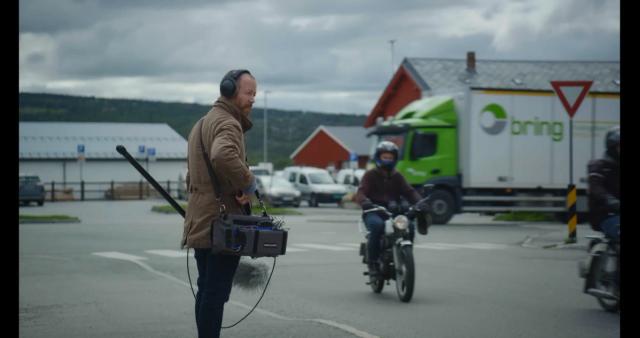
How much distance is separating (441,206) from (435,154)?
1497 mm

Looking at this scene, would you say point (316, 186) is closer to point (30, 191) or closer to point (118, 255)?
point (30, 191)

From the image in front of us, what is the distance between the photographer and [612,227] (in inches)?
357

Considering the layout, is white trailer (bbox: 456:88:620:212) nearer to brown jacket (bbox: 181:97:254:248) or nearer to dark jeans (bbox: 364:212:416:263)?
dark jeans (bbox: 364:212:416:263)

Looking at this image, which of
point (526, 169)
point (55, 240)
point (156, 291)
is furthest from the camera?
point (526, 169)

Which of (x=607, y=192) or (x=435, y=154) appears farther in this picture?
(x=435, y=154)

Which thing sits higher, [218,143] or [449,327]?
[218,143]

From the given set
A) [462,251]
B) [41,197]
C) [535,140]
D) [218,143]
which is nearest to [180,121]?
[41,197]

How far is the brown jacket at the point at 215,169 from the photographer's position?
599 cm

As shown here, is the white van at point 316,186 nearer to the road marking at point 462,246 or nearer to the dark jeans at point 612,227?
the road marking at point 462,246

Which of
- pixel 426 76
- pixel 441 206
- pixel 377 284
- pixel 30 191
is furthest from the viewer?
pixel 426 76

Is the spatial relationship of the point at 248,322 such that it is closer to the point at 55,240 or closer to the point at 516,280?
the point at 516,280

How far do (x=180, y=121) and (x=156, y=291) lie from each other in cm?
14718

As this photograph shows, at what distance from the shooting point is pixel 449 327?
8.52m

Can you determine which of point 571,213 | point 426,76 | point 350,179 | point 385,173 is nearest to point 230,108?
point 385,173
